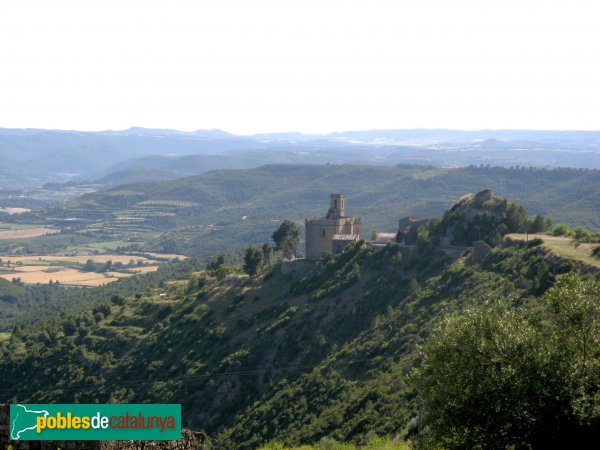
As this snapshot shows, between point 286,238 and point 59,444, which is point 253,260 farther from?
point 59,444

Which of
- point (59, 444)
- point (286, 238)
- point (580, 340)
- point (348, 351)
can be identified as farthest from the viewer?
point (286, 238)

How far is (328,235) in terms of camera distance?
8362 centimetres

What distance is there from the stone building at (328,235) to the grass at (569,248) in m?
21.2

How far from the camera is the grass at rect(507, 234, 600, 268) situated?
181ft

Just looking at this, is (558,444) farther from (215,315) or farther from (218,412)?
A: (215,315)

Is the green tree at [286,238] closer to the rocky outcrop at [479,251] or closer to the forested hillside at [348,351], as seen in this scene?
the forested hillside at [348,351]

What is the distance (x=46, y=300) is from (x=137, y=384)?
9939cm

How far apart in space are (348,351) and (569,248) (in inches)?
738

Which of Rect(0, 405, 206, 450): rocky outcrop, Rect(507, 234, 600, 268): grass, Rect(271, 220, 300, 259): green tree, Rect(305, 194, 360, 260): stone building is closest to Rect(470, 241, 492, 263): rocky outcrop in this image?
Rect(507, 234, 600, 268): grass

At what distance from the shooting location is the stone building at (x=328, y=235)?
83.1 m

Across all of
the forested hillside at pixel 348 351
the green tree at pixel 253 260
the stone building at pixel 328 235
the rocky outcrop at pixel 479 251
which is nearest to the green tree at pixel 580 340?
the forested hillside at pixel 348 351

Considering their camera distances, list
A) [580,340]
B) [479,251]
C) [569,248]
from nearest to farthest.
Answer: [580,340] → [569,248] → [479,251]

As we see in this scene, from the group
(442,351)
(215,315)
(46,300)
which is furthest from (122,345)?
(46,300)

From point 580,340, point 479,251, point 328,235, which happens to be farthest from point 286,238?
point 580,340
